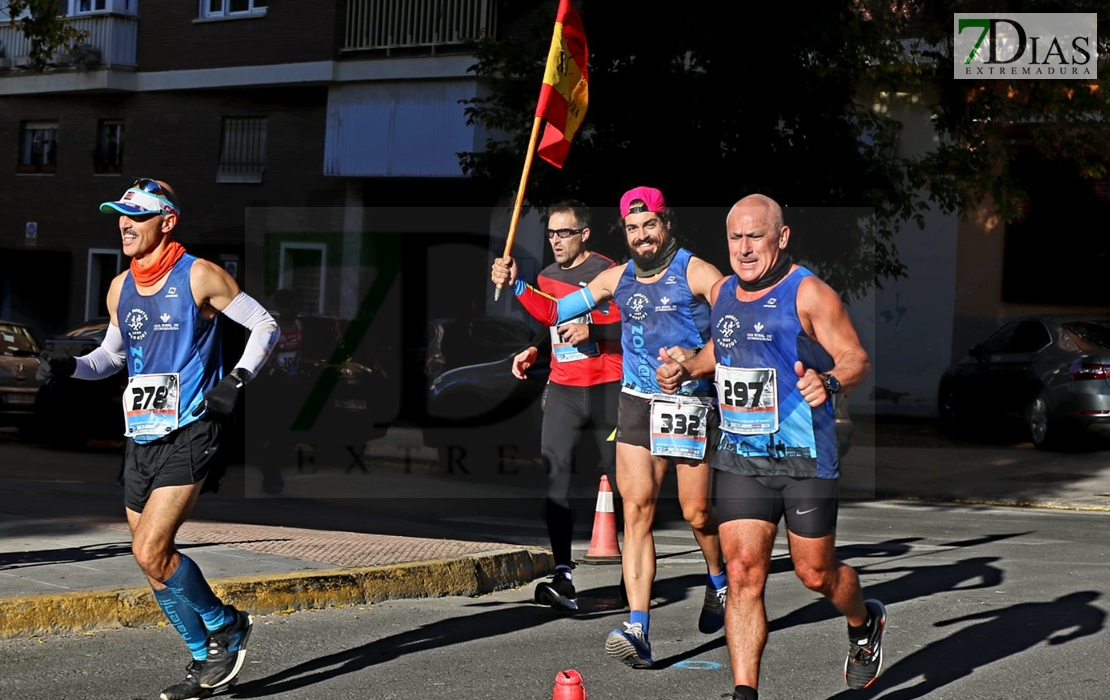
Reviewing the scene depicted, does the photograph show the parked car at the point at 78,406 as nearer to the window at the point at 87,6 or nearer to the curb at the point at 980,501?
the curb at the point at 980,501

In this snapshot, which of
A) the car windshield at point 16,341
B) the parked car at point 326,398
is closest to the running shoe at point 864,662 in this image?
the parked car at point 326,398

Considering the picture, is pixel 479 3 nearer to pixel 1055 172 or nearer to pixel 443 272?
pixel 443 272

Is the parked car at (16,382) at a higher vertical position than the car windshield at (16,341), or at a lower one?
lower

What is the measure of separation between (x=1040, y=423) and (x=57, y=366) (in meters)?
14.6

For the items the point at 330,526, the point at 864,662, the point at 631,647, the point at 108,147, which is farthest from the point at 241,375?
the point at 108,147

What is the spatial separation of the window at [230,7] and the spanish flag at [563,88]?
71.1 feet

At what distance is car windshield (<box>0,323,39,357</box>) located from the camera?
63.4 feet

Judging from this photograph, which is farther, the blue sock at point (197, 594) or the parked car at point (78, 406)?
the parked car at point (78, 406)

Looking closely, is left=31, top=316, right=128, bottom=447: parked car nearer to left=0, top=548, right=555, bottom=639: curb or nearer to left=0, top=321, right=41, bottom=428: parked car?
left=0, top=321, right=41, bottom=428: parked car

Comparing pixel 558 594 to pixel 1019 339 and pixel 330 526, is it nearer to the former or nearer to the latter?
pixel 330 526

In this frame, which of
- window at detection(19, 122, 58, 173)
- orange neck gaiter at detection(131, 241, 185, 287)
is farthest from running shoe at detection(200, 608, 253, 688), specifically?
window at detection(19, 122, 58, 173)

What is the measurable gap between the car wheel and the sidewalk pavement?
22cm

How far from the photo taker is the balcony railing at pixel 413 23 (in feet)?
86.0

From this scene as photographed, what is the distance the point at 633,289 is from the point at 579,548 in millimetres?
3856
